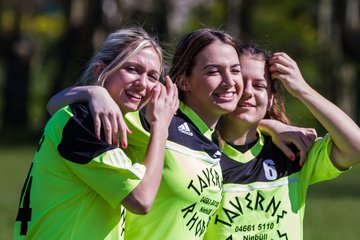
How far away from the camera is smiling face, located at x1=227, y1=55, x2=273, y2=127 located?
509 centimetres

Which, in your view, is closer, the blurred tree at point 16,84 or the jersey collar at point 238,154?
the jersey collar at point 238,154

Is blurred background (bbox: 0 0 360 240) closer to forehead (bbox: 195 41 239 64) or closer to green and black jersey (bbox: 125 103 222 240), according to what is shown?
forehead (bbox: 195 41 239 64)

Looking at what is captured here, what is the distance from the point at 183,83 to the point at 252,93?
0.38 metres

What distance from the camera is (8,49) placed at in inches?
1403

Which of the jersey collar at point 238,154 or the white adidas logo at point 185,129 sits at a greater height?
the white adidas logo at point 185,129

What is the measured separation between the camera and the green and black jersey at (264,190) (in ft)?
16.4

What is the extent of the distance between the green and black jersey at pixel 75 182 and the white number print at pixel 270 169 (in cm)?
114

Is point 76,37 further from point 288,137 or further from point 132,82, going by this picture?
point 132,82

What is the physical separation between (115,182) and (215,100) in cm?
88

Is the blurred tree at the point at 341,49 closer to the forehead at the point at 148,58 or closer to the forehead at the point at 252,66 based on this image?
the forehead at the point at 252,66

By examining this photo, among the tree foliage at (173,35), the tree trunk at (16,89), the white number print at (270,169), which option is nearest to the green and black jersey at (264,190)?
the white number print at (270,169)

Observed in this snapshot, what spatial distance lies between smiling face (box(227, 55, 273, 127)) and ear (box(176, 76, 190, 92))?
31 centimetres

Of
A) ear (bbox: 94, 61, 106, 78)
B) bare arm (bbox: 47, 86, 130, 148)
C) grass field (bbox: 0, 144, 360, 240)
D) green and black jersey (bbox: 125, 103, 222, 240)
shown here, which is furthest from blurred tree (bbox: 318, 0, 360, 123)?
bare arm (bbox: 47, 86, 130, 148)

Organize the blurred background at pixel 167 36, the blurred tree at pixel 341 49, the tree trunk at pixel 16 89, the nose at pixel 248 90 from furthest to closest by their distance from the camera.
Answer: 1. the tree trunk at pixel 16 89
2. the blurred tree at pixel 341 49
3. the blurred background at pixel 167 36
4. the nose at pixel 248 90
